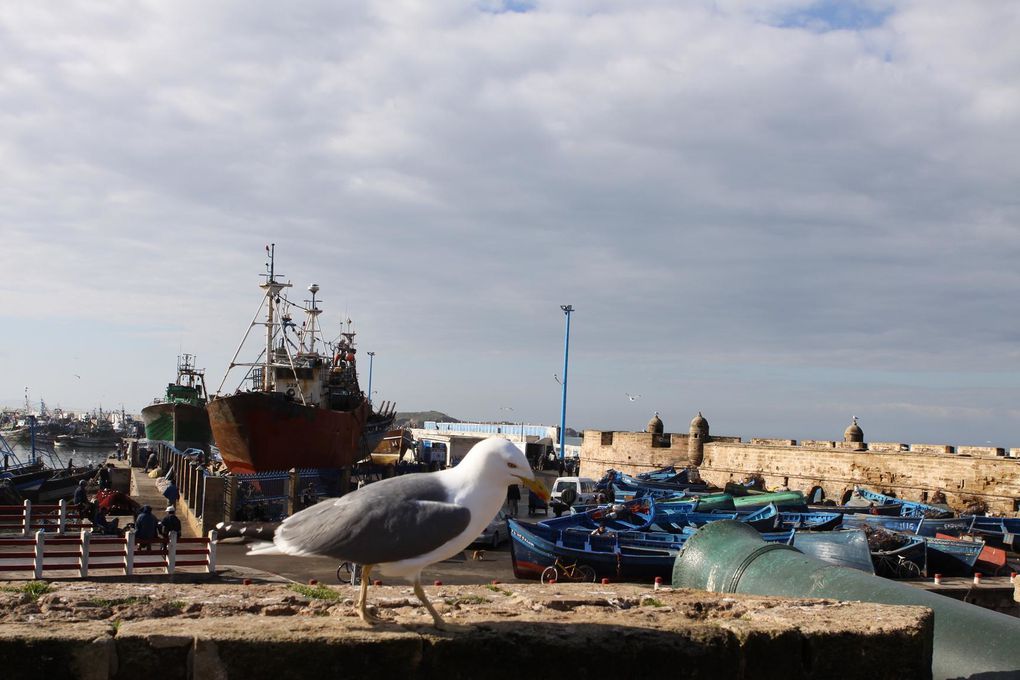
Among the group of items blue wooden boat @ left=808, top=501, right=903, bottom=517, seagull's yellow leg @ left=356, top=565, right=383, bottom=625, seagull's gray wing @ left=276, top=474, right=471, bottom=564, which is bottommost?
blue wooden boat @ left=808, top=501, right=903, bottom=517

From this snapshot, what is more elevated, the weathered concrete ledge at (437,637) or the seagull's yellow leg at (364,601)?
the seagull's yellow leg at (364,601)

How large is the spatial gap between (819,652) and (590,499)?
24.6 m

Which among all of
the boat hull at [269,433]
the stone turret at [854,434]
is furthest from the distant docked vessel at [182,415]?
the stone turret at [854,434]

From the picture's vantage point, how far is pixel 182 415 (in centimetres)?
5525

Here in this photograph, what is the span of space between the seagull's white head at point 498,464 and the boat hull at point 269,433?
101 feet

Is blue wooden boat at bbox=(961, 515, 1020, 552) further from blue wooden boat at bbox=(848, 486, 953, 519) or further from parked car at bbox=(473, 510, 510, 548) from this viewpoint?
parked car at bbox=(473, 510, 510, 548)

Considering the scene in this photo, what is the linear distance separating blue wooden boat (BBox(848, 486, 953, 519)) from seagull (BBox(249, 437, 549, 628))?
21894 mm

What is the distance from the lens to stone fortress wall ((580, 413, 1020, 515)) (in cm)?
2736

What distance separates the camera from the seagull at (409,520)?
137 inches

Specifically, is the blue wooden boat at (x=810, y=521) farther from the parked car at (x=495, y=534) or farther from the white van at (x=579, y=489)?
the white van at (x=579, y=489)

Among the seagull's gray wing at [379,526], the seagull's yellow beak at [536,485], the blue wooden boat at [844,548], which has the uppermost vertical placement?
the seagull's yellow beak at [536,485]

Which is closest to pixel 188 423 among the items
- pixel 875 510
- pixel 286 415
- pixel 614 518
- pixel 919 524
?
pixel 286 415

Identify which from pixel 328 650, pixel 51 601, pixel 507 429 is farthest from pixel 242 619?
pixel 507 429

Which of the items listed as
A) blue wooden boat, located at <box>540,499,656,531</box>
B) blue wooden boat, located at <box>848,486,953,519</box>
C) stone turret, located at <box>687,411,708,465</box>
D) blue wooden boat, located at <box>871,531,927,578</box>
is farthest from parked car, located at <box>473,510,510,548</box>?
stone turret, located at <box>687,411,708,465</box>
